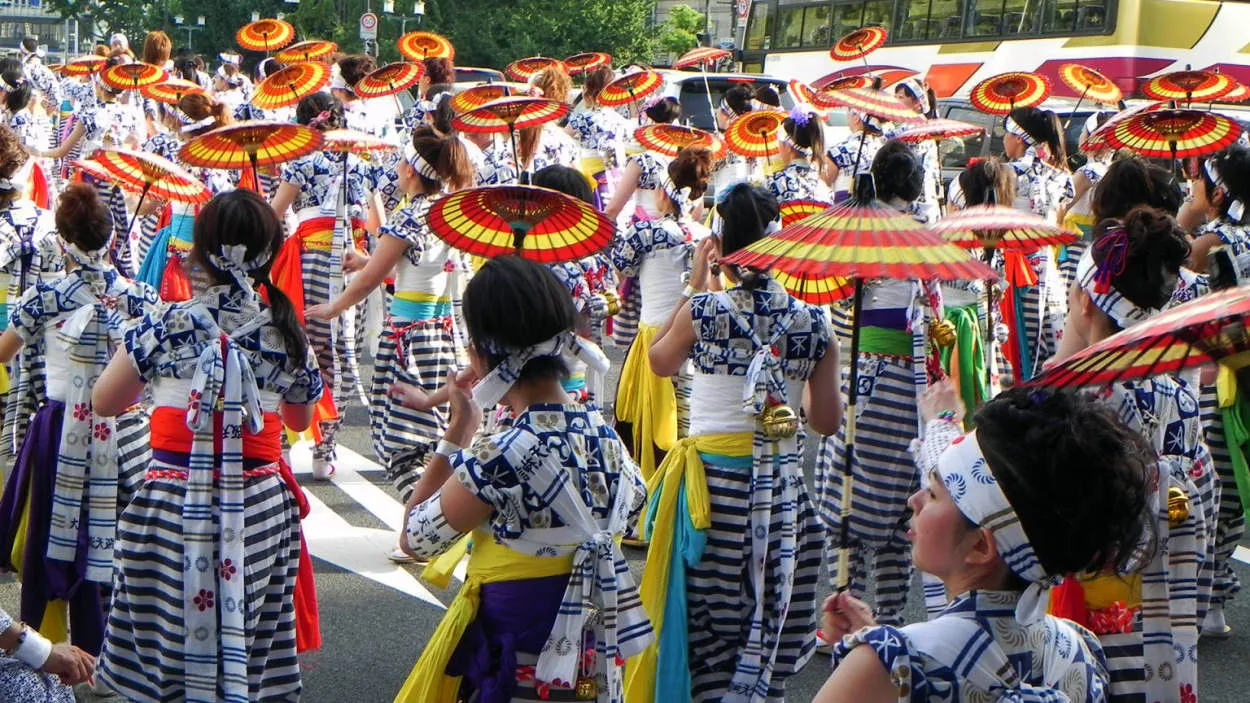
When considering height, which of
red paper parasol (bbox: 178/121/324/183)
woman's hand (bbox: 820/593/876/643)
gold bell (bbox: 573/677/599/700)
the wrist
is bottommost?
gold bell (bbox: 573/677/599/700)

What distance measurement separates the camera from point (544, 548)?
3271 mm

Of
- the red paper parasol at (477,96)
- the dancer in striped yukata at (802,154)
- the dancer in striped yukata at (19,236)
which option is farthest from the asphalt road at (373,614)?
the dancer in striped yukata at (802,154)

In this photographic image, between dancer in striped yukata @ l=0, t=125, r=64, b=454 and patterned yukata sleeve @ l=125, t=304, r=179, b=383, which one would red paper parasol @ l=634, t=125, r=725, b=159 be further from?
patterned yukata sleeve @ l=125, t=304, r=179, b=383

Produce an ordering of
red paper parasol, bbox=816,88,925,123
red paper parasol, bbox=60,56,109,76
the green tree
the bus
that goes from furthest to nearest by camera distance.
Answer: the green tree
the bus
red paper parasol, bbox=60,56,109,76
red paper parasol, bbox=816,88,925,123

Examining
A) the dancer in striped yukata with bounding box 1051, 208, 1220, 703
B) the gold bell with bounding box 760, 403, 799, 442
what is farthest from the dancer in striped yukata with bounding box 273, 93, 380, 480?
the dancer in striped yukata with bounding box 1051, 208, 1220, 703

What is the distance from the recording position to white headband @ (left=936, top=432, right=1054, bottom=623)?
2.08 m

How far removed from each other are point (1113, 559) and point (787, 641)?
2.36 metres

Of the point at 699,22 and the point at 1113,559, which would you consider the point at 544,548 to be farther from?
the point at 699,22

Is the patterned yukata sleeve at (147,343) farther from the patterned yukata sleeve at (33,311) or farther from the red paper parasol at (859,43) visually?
the red paper parasol at (859,43)

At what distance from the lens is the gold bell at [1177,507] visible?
3613 mm

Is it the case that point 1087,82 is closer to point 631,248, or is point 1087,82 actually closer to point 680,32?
point 631,248

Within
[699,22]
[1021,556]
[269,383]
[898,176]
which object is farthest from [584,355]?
[699,22]

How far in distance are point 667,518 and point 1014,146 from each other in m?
6.17

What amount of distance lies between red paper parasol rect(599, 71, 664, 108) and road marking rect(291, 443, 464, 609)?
191 inches
